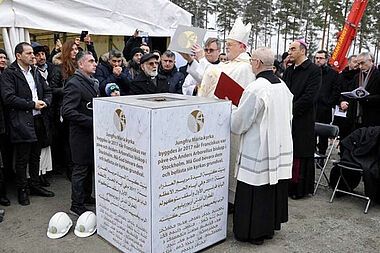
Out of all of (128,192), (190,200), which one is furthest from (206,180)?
(128,192)

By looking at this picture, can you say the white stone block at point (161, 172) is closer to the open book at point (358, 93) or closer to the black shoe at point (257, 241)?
the black shoe at point (257, 241)

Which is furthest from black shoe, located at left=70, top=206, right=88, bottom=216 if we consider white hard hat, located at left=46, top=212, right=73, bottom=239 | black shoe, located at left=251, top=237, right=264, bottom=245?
black shoe, located at left=251, top=237, right=264, bottom=245

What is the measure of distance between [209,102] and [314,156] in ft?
8.10

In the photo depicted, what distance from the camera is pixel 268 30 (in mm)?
33375

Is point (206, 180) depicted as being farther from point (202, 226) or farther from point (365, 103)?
point (365, 103)

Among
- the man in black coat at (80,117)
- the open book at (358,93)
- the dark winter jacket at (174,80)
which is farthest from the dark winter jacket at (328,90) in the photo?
the man in black coat at (80,117)

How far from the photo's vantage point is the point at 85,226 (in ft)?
11.5

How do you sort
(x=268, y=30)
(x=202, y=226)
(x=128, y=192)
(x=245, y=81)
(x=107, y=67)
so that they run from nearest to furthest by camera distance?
1. (x=128, y=192)
2. (x=202, y=226)
3. (x=245, y=81)
4. (x=107, y=67)
5. (x=268, y=30)

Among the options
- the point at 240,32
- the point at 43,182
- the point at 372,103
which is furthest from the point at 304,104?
the point at 43,182

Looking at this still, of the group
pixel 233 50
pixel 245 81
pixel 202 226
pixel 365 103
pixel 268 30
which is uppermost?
pixel 268 30

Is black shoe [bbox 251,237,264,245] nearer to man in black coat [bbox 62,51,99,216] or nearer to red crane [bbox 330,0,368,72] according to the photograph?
man in black coat [bbox 62,51,99,216]

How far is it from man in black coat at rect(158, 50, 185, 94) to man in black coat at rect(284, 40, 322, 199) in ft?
5.37

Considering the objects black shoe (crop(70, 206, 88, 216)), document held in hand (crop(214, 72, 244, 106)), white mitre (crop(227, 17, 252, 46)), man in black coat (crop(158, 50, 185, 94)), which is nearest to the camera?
document held in hand (crop(214, 72, 244, 106))

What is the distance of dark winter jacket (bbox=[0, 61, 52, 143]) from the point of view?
3.97 meters
